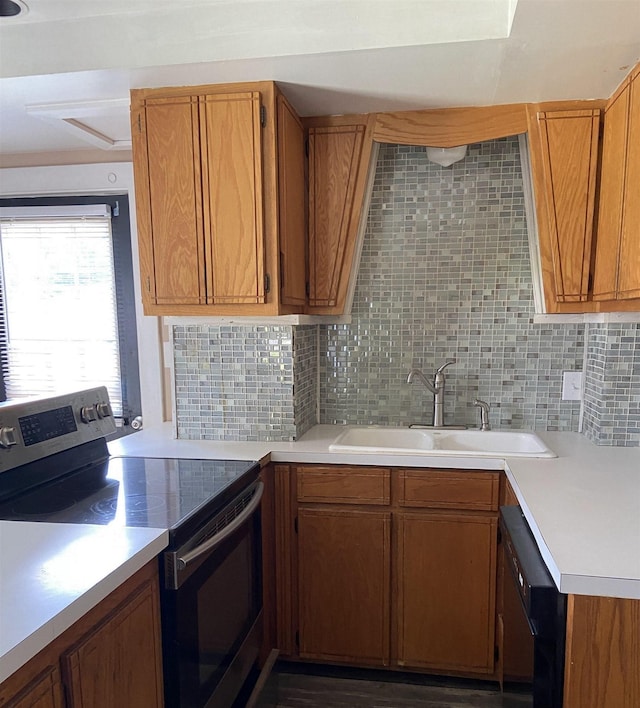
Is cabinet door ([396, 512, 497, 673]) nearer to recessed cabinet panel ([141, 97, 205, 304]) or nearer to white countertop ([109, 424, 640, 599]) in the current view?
white countertop ([109, 424, 640, 599])

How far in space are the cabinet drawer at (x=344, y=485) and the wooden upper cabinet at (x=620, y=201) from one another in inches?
41.0

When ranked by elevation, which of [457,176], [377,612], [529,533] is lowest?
[377,612]

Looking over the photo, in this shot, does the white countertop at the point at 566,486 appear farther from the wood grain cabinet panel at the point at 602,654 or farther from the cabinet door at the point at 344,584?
the cabinet door at the point at 344,584

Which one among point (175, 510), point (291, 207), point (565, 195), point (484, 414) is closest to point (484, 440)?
point (484, 414)

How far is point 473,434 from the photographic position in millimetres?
2262

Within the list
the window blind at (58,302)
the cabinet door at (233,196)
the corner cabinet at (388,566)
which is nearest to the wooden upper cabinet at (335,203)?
the cabinet door at (233,196)

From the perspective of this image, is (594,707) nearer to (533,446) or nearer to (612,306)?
(533,446)

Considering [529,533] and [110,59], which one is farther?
[110,59]

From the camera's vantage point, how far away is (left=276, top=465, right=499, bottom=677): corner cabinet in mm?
1923

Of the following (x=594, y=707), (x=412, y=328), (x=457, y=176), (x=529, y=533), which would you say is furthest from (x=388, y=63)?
(x=594, y=707)

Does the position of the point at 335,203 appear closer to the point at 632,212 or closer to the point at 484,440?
the point at 632,212

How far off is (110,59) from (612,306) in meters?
1.94

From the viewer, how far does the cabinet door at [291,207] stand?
6.26 feet

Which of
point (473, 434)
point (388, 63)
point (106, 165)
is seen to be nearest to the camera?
point (388, 63)
